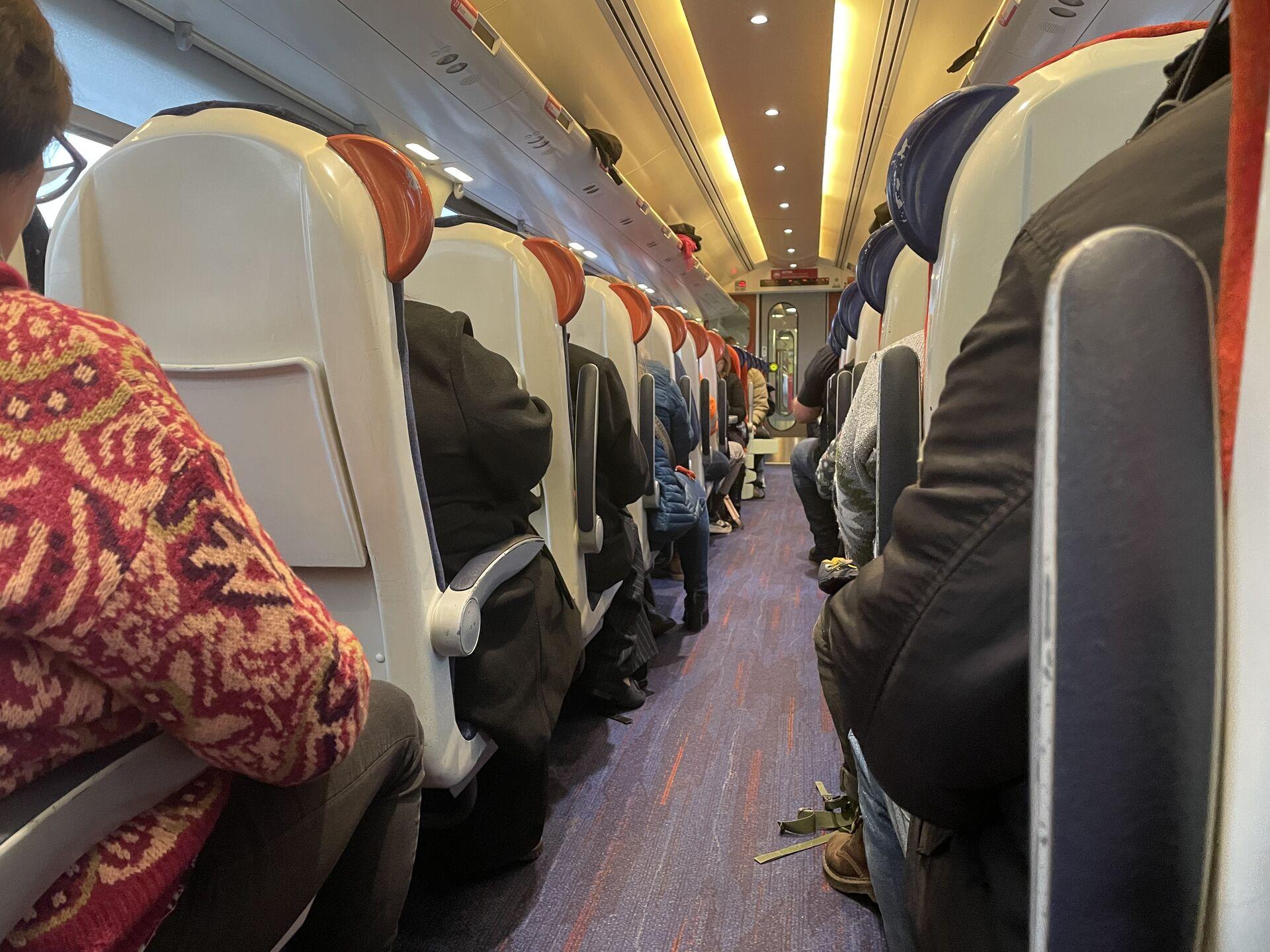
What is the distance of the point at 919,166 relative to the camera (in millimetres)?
992

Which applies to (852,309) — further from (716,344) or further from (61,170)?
(716,344)

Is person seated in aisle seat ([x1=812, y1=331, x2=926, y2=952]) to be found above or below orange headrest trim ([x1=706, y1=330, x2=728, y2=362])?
below

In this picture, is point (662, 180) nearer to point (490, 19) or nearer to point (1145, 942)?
point (490, 19)

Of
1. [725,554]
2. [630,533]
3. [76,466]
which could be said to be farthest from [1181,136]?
[725,554]

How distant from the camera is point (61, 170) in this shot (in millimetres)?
1062

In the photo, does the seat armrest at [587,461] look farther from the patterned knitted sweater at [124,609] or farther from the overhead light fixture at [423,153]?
the overhead light fixture at [423,153]

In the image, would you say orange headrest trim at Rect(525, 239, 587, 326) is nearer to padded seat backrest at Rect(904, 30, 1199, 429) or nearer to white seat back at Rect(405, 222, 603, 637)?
white seat back at Rect(405, 222, 603, 637)

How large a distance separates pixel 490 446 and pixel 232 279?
502 millimetres

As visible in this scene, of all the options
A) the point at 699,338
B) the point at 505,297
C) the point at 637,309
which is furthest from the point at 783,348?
the point at 505,297

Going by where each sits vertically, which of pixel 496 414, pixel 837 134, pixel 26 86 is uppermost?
pixel 837 134

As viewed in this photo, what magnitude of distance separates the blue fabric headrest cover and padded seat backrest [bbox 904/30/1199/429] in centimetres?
84

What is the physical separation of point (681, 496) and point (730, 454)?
2.65 meters

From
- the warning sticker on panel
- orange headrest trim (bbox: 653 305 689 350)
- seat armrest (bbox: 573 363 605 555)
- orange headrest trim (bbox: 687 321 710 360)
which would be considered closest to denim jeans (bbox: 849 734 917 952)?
seat armrest (bbox: 573 363 605 555)

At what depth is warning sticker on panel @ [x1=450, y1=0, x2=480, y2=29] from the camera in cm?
332
